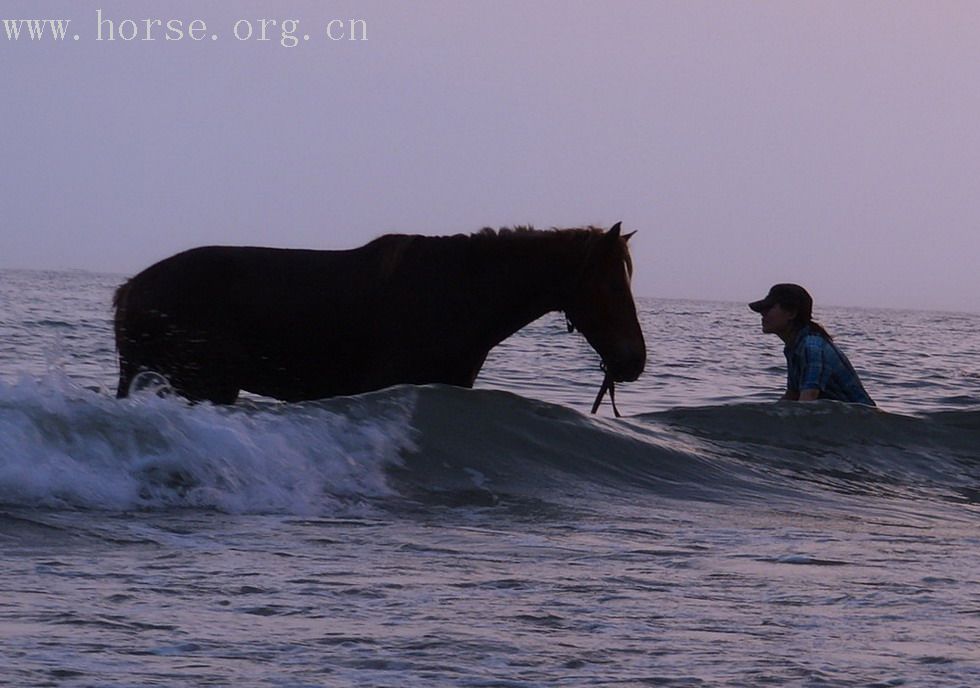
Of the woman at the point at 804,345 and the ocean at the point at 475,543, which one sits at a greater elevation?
the woman at the point at 804,345

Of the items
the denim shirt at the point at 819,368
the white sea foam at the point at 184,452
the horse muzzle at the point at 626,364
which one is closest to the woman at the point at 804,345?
the denim shirt at the point at 819,368

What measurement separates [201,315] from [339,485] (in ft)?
5.81

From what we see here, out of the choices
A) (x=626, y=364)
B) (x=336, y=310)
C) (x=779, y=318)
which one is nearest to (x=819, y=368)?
(x=779, y=318)

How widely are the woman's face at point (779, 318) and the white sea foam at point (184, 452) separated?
2478 mm

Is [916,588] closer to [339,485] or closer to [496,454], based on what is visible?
[339,485]

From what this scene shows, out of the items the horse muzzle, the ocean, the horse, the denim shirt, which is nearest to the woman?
the denim shirt

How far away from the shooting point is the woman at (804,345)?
27.6ft

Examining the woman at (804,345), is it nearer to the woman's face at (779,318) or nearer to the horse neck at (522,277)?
the woman's face at (779,318)

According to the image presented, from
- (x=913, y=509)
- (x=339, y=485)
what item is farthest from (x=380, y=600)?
(x=913, y=509)

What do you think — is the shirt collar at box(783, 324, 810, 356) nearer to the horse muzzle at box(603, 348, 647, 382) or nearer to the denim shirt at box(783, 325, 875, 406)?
the denim shirt at box(783, 325, 875, 406)

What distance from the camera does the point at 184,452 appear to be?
606 cm

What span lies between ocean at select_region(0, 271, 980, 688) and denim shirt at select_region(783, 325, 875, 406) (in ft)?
1.23

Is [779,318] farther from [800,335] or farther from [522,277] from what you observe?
[522,277]

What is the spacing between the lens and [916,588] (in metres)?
4.23
